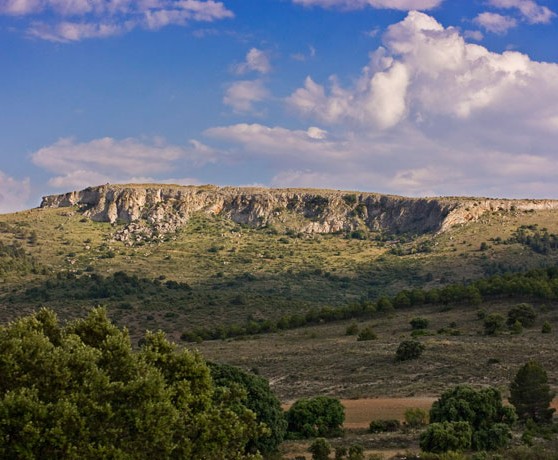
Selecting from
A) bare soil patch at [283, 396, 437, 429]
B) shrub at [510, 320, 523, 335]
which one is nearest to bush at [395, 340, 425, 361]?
bare soil patch at [283, 396, 437, 429]

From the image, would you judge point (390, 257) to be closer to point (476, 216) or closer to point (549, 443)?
point (476, 216)

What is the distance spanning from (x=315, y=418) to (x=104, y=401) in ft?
65.2

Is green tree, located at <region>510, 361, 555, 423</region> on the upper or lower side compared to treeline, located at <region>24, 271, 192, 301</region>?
upper

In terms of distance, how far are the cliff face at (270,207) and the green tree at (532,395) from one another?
12222 centimetres

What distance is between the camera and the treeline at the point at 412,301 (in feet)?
257

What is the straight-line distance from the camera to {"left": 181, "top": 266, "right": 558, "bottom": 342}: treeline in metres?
78.2

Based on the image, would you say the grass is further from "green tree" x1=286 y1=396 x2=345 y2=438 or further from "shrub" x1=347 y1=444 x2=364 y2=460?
"shrub" x1=347 y1=444 x2=364 y2=460

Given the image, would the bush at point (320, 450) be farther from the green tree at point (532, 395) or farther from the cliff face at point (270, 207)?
the cliff face at point (270, 207)

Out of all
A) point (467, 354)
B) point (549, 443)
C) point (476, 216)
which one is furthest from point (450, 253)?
point (549, 443)

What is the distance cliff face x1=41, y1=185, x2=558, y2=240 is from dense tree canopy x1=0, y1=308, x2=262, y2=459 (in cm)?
13708

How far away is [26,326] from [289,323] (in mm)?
63897

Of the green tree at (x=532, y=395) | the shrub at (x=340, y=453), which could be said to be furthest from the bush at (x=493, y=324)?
the shrub at (x=340, y=453)

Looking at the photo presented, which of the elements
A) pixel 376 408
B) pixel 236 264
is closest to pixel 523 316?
pixel 376 408

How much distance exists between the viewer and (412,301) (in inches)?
3396
